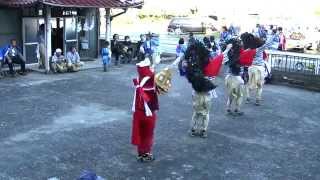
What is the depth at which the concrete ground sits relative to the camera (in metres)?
8.32

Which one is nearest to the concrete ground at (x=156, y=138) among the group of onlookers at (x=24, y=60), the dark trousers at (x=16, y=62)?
the dark trousers at (x=16, y=62)

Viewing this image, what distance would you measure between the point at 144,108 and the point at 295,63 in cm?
1035

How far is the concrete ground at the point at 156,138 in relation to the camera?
832cm

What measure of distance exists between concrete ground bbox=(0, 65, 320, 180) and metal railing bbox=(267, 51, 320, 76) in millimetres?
1881

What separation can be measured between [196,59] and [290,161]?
2.56m

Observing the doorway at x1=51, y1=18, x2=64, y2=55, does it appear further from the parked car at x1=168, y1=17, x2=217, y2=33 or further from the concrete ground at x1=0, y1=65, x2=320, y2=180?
the parked car at x1=168, y1=17, x2=217, y2=33

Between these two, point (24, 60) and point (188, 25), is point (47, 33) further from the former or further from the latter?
point (188, 25)

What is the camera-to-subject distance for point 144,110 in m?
8.59

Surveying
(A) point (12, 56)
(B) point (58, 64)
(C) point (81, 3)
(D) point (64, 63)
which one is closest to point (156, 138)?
(A) point (12, 56)

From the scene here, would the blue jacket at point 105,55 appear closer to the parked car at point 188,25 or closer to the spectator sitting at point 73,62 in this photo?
the spectator sitting at point 73,62

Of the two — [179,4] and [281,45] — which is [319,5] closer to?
[179,4]

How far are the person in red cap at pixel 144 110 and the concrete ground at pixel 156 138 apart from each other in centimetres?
31

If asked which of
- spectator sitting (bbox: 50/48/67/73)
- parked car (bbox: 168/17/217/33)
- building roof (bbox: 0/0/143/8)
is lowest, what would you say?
spectator sitting (bbox: 50/48/67/73)

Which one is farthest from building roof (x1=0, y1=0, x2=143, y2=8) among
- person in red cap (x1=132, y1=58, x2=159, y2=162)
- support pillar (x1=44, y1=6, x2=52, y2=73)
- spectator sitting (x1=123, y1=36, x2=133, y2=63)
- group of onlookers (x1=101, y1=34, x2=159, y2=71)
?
person in red cap (x1=132, y1=58, x2=159, y2=162)
